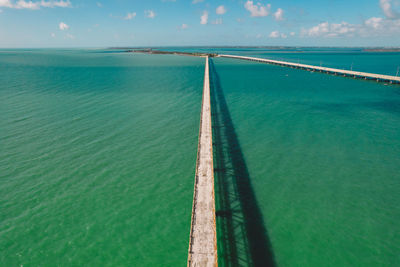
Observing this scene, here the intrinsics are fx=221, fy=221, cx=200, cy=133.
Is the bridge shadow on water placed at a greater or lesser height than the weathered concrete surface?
lesser

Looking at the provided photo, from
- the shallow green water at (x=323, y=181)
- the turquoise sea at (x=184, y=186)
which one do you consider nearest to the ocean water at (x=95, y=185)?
the turquoise sea at (x=184, y=186)

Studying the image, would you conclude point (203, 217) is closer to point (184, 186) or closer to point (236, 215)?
point (236, 215)

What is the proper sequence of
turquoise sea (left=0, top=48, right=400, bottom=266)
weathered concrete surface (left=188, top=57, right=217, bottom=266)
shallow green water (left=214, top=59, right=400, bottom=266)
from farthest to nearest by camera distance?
shallow green water (left=214, top=59, right=400, bottom=266) → turquoise sea (left=0, top=48, right=400, bottom=266) → weathered concrete surface (left=188, top=57, right=217, bottom=266)

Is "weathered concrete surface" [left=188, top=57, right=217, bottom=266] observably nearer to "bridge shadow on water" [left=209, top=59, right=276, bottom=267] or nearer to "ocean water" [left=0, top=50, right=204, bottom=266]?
"ocean water" [left=0, top=50, right=204, bottom=266]

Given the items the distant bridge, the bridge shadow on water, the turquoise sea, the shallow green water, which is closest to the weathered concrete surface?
the distant bridge

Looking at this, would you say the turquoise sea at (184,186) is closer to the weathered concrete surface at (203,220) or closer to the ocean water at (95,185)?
the ocean water at (95,185)

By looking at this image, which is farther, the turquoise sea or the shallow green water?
the shallow green water
